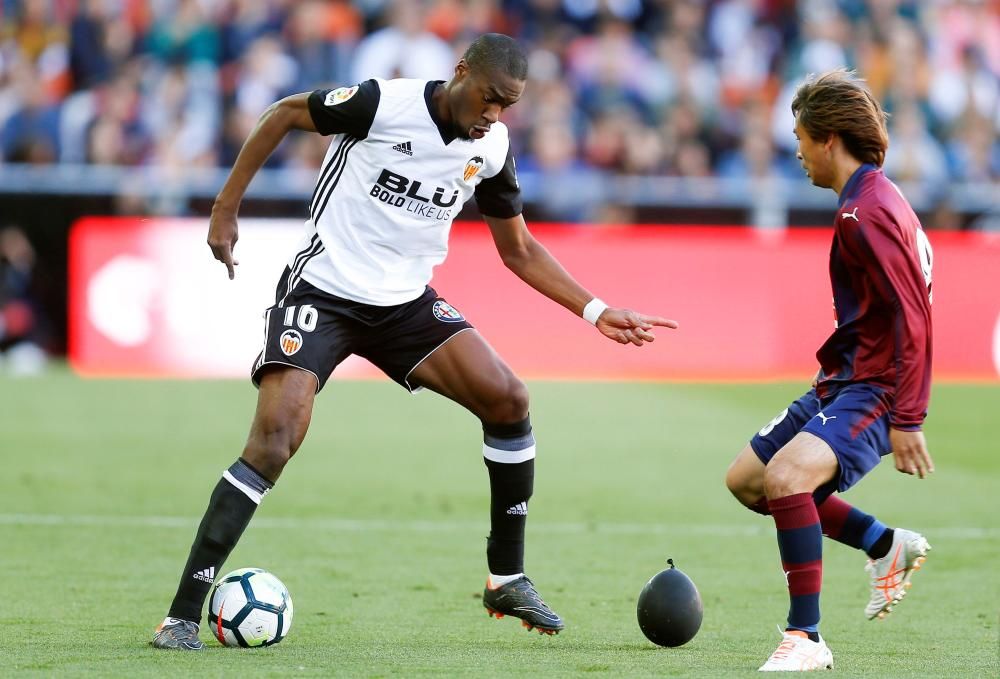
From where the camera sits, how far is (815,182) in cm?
559

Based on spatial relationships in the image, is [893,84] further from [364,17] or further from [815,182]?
[815,182]

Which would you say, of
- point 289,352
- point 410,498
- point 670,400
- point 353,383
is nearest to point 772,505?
point 289,352

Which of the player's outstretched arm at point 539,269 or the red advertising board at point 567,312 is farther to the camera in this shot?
the red advertising board at point 567,312

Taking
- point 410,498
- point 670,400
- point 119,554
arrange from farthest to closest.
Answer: point 670,400 < point 410,498 < point 119,554

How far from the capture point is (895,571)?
19.1 ft

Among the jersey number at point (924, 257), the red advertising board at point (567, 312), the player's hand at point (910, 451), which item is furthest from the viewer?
the red advertising board at point (567, 312)

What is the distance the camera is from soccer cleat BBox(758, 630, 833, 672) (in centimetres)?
511

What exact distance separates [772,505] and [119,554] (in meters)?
3.47

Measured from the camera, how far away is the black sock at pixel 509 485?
247 inches

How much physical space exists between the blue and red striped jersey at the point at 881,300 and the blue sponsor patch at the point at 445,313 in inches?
57.5

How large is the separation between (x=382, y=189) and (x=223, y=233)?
61 centimetres

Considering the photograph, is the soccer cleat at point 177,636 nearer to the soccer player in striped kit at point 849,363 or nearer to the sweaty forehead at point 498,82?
the soccer player in striped kit at point 849,363

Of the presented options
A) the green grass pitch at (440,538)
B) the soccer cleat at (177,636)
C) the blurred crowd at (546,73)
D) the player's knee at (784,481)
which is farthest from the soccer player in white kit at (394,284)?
the blurred crowd at (546,73)

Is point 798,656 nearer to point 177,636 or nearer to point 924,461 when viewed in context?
point 924,461
